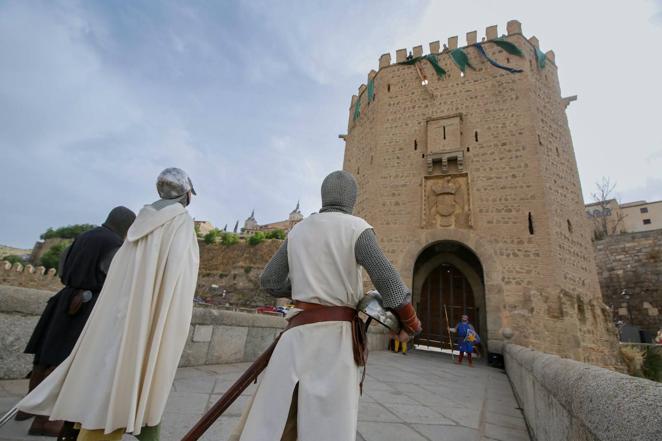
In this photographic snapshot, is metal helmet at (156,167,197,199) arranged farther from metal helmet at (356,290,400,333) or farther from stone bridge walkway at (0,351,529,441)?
stone bridge walkway at (0,351,529,441)

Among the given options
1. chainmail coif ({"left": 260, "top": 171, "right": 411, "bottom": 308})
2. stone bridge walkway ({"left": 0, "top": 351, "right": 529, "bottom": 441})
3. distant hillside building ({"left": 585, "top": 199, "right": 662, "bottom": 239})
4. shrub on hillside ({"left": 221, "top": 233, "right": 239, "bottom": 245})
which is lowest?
stone bridge walkway ({"left": 0, "top": 351, "right": 529, "bottom": 441})

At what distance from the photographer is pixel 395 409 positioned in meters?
2.90

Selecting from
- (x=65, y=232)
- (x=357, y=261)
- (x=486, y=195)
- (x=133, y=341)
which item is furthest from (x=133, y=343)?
(x=65, y=232)

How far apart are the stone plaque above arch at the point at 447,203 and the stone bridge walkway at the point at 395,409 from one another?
5.41m

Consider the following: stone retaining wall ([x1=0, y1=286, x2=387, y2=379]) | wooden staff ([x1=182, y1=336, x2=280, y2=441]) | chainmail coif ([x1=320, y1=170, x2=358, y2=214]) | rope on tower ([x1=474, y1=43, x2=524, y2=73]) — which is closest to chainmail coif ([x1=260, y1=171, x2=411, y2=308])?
chainmail coif ([x1=320, y1=170, x2=358, y2=214])

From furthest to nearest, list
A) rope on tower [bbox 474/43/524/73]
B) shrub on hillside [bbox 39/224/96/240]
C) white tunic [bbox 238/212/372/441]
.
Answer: shrub on hillside [bbox 39/224/96/240], rope on tower [bbox 474/43/524/73], white tunic [bbox 238/212/372/441]

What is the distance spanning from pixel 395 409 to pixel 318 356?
85.5 inches

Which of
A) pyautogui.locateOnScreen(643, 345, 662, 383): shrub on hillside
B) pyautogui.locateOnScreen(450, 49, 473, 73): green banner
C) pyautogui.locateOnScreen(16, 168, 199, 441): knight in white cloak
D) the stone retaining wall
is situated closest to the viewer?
pyautogui.locateOnScreen(16, 168, 199, 441): knight in white cloak

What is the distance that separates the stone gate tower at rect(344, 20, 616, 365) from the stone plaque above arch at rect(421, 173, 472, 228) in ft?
0.10

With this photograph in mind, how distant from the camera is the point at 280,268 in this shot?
1.68 m

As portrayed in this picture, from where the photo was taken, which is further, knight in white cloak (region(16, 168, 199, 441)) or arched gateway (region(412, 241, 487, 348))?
arched gateway (region(412, 241, 487, 348))

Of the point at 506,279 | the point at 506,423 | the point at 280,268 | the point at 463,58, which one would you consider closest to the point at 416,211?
the point at 506,279

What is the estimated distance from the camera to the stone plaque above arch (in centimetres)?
919

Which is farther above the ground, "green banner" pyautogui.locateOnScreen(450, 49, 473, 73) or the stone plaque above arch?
"green banner" pyautogui.locateOnScreen(450, 49, 473, 73)
